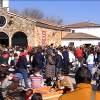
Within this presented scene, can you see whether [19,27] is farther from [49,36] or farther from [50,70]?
[50,70]

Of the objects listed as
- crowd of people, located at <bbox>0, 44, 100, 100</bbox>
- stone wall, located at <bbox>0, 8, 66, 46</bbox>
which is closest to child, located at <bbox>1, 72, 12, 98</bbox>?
crowd of people, located at <bbox>0, 44, 100, 100</bbox>

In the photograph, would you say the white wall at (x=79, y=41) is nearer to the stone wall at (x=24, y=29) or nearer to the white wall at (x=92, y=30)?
the white wall at (x=92, y=30)

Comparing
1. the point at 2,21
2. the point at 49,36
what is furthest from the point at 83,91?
the point at 49,36

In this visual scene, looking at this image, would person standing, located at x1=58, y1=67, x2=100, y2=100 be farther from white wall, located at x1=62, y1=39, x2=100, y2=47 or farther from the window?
white wall, located at x1=62, y1=39, x2=100, y2=47

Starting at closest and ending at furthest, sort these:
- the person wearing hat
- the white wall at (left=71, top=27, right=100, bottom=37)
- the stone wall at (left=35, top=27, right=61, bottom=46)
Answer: the person wearing hat → the stone wall at (left=35, top=27, right=61, bottom=46) → the white wall at (left=71, top=27, right=100, bottom=37)

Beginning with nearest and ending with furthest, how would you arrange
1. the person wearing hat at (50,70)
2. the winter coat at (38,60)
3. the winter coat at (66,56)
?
1. the person wearing hat at (50,70)
2. the winter coat at (38,60)
3. the winter coat at (66,56)

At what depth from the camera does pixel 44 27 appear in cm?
2605

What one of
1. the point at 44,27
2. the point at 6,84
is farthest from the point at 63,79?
the point at 44,27

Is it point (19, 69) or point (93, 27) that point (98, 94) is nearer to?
point (19, 69)

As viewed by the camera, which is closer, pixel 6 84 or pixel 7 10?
pixel 6 84

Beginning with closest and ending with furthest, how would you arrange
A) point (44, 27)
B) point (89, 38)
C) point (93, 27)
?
point (44, 27) → point (89, 38) → point (93, 27)

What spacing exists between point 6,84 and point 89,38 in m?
30.3

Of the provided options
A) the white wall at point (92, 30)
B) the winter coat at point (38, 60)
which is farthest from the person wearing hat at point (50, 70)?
the white wall at point (92, 30)

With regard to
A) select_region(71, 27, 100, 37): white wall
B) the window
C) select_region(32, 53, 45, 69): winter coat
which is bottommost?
select_region(32, 53, 45, 69): winter coat
